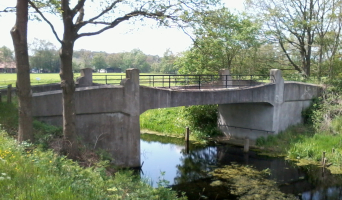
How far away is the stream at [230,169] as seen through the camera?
13003 millimetres

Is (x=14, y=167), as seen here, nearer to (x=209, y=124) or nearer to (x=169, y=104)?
(x=169, y=104)

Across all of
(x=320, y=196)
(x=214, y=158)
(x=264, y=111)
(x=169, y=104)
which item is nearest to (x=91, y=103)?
(x=169, y=104)

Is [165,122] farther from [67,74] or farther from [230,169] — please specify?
[67,74]

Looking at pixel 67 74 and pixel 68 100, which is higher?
pixel 67 74

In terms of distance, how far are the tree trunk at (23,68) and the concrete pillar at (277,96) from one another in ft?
52.1

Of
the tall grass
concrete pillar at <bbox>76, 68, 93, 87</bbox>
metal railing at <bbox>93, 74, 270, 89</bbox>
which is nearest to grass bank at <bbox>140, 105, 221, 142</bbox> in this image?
the tall grass

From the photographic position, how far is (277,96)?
20.6m

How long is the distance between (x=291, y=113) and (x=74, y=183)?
1896 centimetres

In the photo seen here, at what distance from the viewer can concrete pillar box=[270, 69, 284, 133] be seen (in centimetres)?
2047

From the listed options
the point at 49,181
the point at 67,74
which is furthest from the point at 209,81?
the point at 49,181

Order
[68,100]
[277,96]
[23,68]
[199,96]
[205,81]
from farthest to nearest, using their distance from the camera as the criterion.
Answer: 1. [205,81]
2. [277,96]
3. [199,96]
4. [68,100]
5. [23,68]

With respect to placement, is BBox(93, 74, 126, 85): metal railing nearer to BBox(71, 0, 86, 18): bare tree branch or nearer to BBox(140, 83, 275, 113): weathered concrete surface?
BBox(140, 83, 275, 113): weathered concrete surface

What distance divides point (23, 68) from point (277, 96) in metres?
16.4

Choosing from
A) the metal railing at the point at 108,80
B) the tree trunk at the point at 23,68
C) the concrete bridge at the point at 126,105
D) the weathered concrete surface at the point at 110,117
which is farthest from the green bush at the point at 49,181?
the metal railing at the point at 108,80
